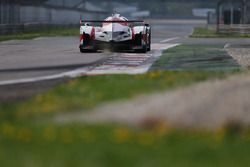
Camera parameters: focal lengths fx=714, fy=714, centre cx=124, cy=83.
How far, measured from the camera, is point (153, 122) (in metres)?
8.75

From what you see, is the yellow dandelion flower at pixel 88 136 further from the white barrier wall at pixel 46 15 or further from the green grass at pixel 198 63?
the white barrier wall at pixel 46 15

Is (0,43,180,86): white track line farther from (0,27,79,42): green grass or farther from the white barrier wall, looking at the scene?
the white barrier wall

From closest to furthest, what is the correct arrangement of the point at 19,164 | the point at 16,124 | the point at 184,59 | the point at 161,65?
the point at 19,164, the point at 16,124, the point at 161,65, the point at 184,59

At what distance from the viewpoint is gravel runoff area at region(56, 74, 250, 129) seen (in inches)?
351

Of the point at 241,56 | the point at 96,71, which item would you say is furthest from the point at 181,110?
the point at 241,56

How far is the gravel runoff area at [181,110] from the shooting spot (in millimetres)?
8906

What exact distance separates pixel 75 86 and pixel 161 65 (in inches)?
296

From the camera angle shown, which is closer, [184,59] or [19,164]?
[19,164]

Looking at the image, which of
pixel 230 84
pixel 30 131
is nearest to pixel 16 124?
Result: pixel 30 131

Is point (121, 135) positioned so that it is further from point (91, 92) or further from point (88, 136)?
point (91, 92)

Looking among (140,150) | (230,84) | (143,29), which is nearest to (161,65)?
(143,29)

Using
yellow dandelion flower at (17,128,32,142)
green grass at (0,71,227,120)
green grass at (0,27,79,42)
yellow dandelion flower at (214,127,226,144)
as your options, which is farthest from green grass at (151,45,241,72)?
green grass at (0,27,79,42)

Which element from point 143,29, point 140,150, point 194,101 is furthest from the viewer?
point 143,29

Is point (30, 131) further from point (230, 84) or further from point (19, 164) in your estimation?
point (230, 84)
